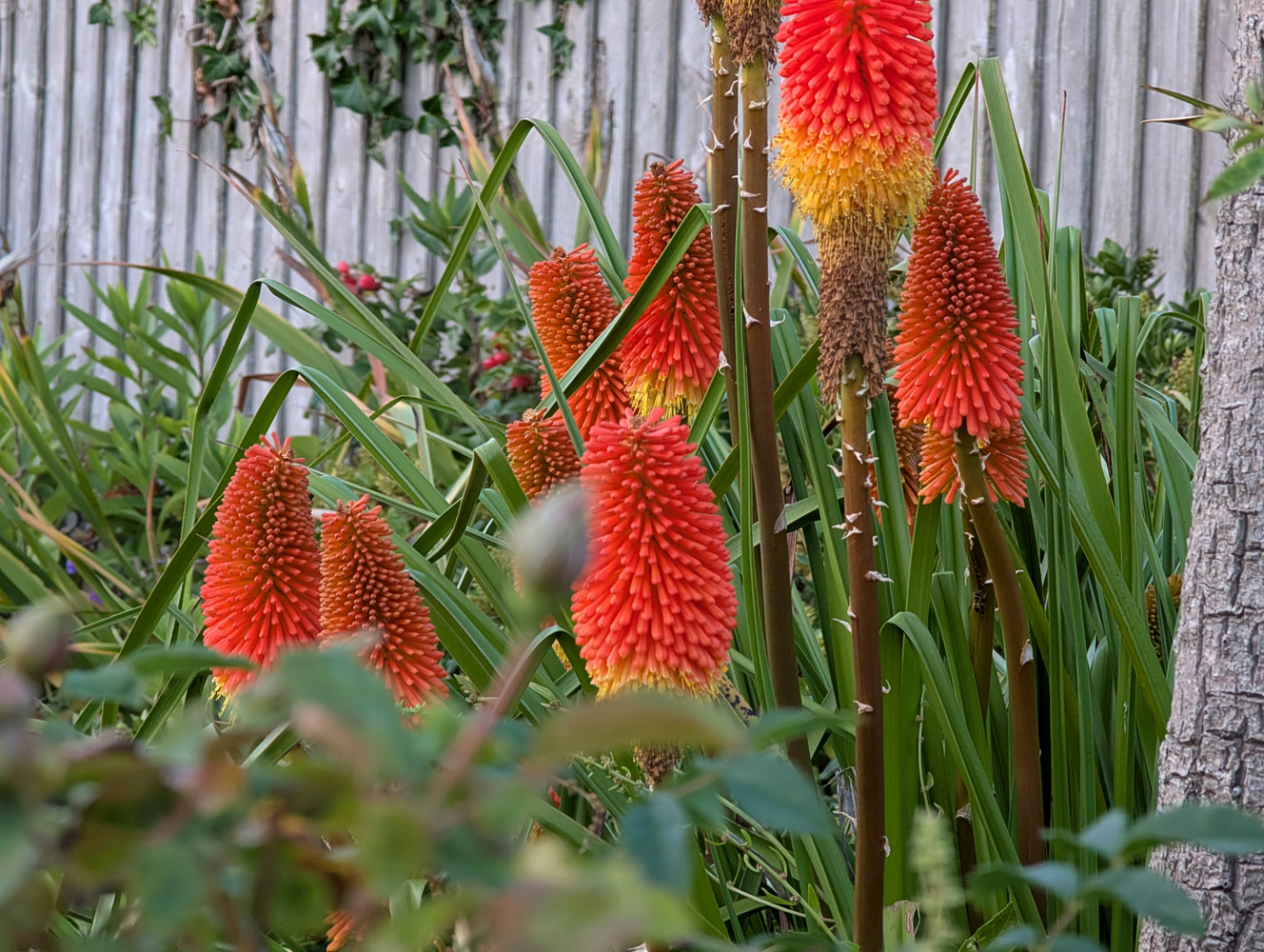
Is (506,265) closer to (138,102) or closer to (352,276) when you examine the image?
(352,276)

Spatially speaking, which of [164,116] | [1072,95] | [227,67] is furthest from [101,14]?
[1072,95]

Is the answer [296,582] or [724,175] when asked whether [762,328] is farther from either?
[296,582]

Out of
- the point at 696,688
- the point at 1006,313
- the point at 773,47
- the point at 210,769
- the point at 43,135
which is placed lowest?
the point at 696,688

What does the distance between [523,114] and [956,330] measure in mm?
2970

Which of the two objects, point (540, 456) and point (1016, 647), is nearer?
point (1016, 647)

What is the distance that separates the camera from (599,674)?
797mm

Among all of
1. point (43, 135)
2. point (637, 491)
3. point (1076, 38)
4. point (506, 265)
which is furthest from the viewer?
point (43, 135)

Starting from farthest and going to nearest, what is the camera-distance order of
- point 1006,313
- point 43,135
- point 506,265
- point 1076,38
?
1. point 43,135
2. point 1076,38
3. point 506,265
4. point 1006,313

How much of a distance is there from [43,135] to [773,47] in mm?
4479

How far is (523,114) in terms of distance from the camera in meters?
3.66

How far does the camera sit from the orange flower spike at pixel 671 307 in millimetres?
1052

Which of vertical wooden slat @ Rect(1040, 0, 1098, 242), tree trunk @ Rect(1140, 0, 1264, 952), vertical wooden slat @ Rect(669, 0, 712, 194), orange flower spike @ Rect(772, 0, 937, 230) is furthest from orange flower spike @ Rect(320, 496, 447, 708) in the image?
vertical wooden slat @ Rect(669, 0, 712, 194)

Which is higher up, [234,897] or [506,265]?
[506,265]

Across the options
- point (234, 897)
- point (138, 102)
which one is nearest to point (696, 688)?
point (234, 897)
